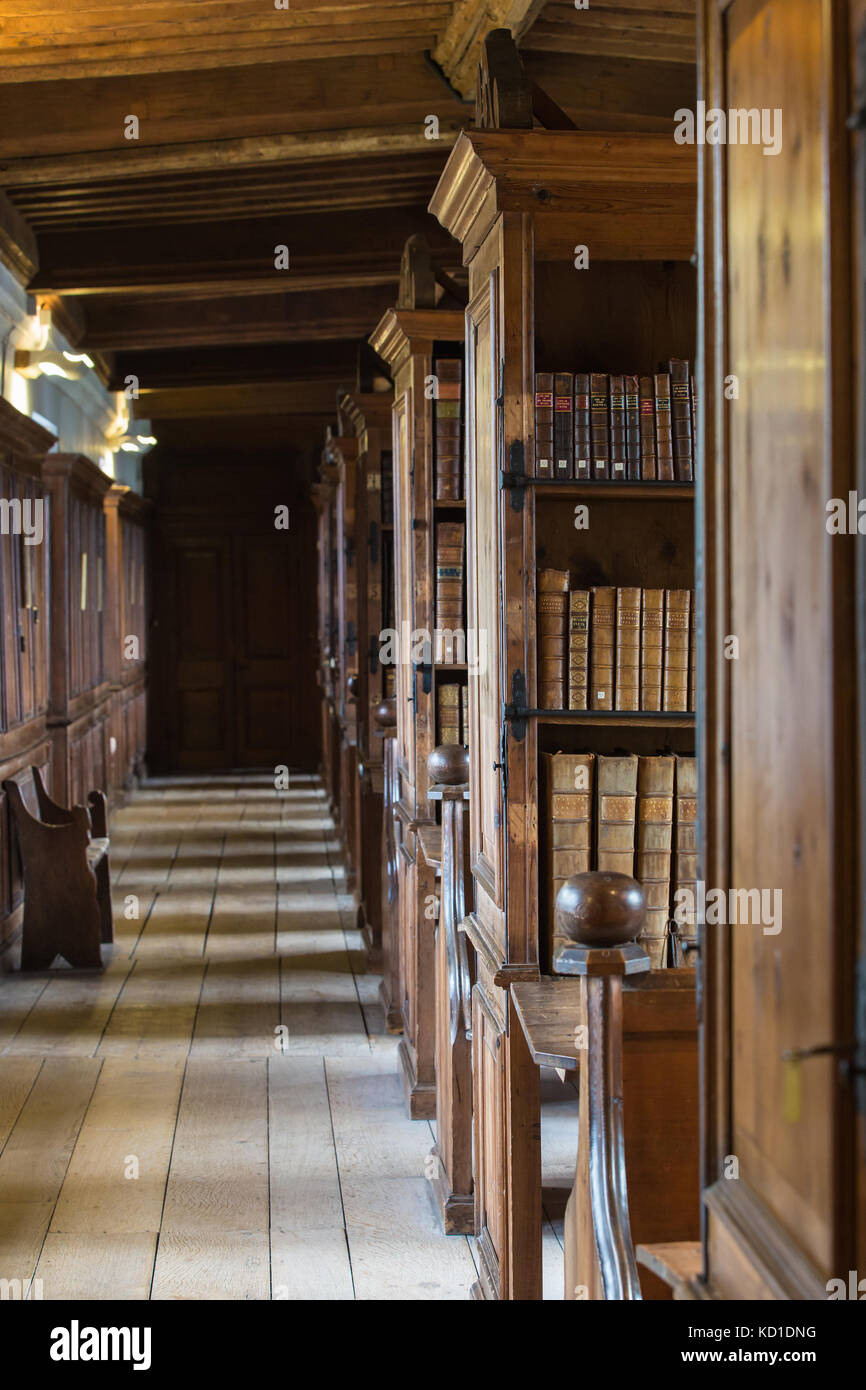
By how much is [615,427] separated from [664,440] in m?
A: 0.12

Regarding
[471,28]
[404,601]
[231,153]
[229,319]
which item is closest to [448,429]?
[404,601]

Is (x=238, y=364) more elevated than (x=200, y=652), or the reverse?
(x=238, y=364)

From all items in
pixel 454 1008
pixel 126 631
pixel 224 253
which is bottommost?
pixel 454 1008

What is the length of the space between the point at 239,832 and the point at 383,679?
13.4 feet

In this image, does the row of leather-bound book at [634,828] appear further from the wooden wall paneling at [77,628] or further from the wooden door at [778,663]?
the wooden wall paneling at [77,628]

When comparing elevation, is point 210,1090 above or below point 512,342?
below

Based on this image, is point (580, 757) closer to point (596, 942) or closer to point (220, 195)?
point (596, 942)

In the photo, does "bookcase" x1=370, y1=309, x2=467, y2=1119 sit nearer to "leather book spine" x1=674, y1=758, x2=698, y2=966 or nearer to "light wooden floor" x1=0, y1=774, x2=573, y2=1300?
"light wooden floor" x1=0, y1=774, x2=573, y2=1300

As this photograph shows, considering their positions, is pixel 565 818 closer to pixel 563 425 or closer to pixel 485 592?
pixel 485 592

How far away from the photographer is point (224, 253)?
7602 mm

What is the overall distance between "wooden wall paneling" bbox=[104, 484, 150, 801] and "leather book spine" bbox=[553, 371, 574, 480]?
7.88 meters

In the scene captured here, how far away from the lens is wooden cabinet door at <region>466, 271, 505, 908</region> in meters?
3.16
